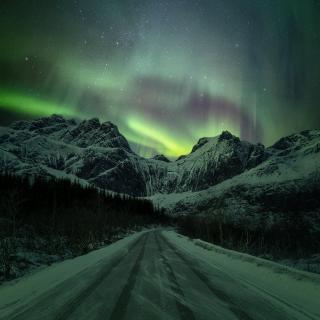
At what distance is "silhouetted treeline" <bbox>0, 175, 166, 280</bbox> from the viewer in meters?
28.1

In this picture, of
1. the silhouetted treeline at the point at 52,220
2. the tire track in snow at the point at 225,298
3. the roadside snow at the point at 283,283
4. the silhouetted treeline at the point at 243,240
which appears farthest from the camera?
the silhouetted treeline at the point at 243,240

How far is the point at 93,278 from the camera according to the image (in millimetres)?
12438

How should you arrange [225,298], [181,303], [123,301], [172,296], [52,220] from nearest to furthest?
[181,303] < [123,301] < [225,298] < [172,296] < [52,220]

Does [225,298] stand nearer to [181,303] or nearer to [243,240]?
[181,303]

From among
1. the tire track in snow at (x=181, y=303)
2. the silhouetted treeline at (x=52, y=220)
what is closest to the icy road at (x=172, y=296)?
the tire track in snow at (x=181, y=303)

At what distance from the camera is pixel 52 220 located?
43.9 meters

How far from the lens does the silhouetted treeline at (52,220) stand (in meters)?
28.1

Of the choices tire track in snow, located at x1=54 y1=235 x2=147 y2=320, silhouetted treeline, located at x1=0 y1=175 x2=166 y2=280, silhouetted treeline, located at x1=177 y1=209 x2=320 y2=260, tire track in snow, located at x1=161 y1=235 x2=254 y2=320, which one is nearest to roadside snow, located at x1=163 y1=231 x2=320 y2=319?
tire track in snow, located at x1=161 y1=235 x2=254 y2=320

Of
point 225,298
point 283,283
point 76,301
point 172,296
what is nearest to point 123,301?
point 76,301

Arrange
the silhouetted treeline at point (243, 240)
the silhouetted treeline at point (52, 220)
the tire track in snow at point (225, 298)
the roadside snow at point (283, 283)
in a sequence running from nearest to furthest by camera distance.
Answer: the tire track in snow at point (225, 298)
the roadside snow at point (283, 283)
the silhouetted treeline at point (52, 220)
the silhouetted treeline at point (243, 240)

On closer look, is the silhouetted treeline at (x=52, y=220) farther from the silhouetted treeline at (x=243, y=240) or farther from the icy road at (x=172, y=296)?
the silhouetted treeline at (x=243, y=240)

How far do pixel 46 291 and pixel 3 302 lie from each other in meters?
1.21

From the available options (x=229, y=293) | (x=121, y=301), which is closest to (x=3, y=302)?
(x=121, y=301)

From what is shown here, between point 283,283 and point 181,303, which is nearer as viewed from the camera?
point 181,303
